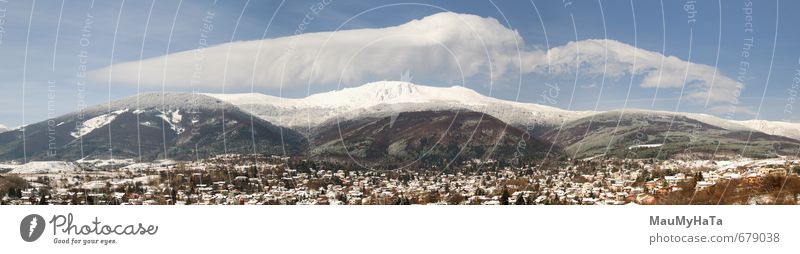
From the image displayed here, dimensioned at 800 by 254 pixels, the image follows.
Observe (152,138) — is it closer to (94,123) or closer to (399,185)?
(94,123)

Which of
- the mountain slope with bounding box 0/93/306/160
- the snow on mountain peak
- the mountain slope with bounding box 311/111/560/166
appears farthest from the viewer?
the snow on mountain peak

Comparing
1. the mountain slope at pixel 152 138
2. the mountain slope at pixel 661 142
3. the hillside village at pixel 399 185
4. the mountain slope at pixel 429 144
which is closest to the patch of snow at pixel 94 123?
the mountain slope at pixel 152 138

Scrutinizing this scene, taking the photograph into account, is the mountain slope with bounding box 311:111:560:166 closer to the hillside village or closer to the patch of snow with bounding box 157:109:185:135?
the hillside village

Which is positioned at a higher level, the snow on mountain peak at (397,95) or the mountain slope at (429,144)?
the snow on mountain peak at (397,95)

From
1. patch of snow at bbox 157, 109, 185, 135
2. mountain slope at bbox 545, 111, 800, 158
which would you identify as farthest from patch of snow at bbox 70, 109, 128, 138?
mountain slope at bbox 545, 111, 800, 158

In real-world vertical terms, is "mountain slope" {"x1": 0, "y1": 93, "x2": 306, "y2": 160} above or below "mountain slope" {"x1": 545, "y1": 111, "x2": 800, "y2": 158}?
above

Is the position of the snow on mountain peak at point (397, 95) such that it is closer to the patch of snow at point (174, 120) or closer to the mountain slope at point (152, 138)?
the mountain slope at point (152, 138)
